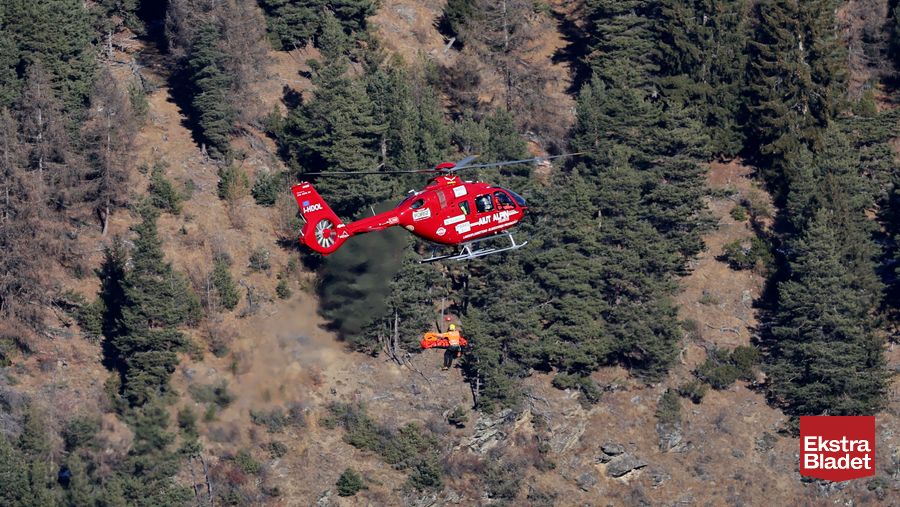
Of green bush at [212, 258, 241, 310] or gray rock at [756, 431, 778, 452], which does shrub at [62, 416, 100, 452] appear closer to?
green bush at [212, 258, 241, 310]

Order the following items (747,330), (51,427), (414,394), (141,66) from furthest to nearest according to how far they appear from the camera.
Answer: (141,66), (747,330), (414,394), (51,427)

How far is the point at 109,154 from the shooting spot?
83.1 metres

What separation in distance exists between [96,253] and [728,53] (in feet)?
120

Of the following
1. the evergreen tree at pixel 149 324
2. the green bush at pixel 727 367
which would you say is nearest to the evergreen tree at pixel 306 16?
the evergreen tree at pixel 149 324

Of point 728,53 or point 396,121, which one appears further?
point 728,53

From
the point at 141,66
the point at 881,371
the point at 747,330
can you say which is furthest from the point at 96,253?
the point at 881,371

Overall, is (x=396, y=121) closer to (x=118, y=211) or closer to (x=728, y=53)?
(x=118, y=211)

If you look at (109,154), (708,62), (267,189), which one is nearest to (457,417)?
(267,189)

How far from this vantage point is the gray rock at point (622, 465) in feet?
273

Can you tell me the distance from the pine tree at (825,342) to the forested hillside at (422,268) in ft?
0.64

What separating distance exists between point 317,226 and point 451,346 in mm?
22494

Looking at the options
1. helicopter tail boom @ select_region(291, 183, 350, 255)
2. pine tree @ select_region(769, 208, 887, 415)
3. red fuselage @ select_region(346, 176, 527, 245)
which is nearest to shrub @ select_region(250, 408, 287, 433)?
helicopter tail boom @ select_region(291, 183, 350, 255)

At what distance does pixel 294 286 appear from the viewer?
267ft

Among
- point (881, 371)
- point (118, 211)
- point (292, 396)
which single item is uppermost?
point (118, 211)
